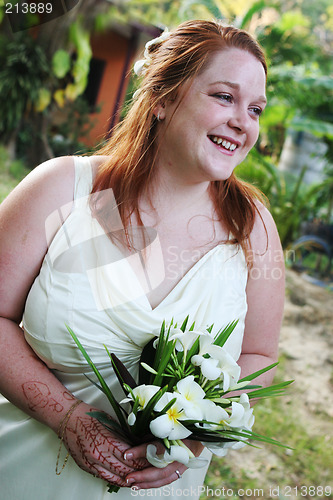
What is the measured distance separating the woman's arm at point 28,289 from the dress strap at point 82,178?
0.03m

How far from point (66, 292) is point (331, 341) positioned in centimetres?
505

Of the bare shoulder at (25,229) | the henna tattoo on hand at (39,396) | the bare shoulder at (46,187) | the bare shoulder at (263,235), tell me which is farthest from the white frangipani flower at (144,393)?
the bare shoulder at (263,235)

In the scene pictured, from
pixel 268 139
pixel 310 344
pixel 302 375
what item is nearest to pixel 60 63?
pixel 268 139

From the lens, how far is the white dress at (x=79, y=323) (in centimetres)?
178

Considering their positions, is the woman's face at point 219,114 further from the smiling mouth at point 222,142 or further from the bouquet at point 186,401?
the bouquet at point 186,401

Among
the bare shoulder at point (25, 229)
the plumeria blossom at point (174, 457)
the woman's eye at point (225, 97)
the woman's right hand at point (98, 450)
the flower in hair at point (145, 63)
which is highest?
the flower in hair at point (145, 63)

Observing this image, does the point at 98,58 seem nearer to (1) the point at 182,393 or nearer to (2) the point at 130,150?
(2) the point at 130,150

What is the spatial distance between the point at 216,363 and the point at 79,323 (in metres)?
0.56

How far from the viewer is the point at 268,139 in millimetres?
10969

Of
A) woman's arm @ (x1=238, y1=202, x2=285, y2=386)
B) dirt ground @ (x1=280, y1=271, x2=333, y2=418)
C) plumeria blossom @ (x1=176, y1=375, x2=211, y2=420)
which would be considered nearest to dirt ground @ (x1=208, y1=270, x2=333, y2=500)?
dirt ground @ (x1=280, y1=271, x2=333, y2=418)

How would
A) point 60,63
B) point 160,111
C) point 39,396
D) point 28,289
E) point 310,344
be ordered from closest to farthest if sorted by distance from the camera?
point 39,396 → point 28,289 → point 160,111 → point 310,344 → point 60,63

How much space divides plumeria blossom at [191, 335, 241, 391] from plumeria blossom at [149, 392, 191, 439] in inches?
4.8

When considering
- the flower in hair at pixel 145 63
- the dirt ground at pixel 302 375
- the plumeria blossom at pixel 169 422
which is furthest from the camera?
the dirt ground at pixel 302 375

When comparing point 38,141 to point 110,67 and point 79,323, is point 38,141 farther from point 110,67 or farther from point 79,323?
point 79,323
